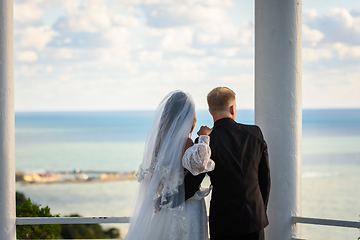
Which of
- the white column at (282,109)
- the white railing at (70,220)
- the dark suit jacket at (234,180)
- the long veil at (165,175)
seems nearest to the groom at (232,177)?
the dark suit jacket at (234,180)

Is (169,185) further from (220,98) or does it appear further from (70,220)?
(70,220)

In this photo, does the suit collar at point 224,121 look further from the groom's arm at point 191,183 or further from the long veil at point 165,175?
the groom's arm at point 191,183

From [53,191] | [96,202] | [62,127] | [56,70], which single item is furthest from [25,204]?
[62,127]

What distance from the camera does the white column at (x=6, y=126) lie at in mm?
3057

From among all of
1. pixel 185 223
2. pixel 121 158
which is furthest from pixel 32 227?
pixel 121 158

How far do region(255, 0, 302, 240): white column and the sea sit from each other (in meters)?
10.7

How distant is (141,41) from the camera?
4097 cm

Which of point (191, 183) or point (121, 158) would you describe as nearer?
point (191, 183)

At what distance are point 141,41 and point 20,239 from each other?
37750 millimetres

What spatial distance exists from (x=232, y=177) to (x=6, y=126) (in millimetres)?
1956

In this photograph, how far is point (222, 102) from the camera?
2.38m

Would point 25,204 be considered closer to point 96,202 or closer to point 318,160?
point 96,202

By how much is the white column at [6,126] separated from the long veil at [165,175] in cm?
119

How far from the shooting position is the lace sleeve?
217 centimetres
